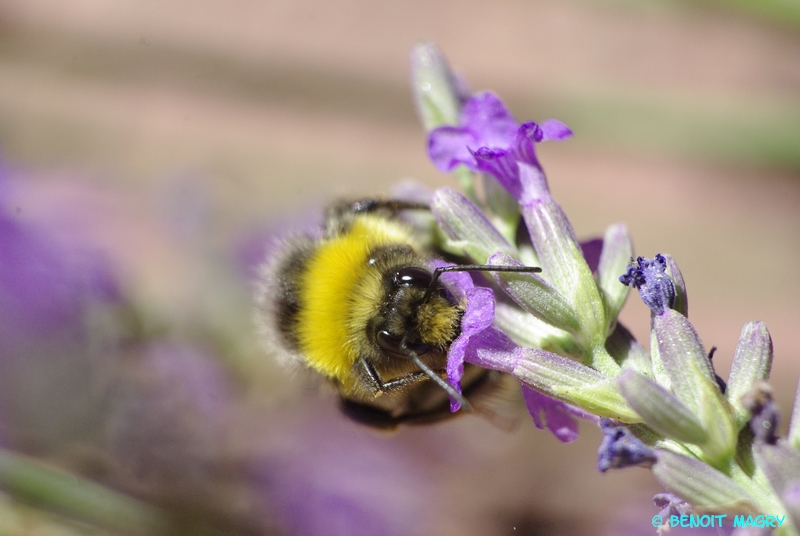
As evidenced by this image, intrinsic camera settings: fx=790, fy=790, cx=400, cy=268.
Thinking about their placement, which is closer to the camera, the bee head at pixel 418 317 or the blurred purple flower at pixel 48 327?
the bee head at pixel 418 317

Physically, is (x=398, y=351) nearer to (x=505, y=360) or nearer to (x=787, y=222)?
(x=505, y=360)

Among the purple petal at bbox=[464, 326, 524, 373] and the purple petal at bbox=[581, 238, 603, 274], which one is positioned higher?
the purple petal at bbox=[581, 238, 603, 274]

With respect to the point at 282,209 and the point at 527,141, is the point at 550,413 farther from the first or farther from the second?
the point at 282,209

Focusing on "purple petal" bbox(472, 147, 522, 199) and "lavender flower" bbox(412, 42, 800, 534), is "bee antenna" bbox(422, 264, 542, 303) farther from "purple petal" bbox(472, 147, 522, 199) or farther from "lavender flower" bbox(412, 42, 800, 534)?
"purple petal" bbox(472, 147, 522, 199)

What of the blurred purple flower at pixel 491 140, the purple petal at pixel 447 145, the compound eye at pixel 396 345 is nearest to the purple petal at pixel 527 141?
the blurred purple flower at pixel 491 140

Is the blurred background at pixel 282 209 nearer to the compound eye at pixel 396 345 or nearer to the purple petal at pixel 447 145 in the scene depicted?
the purple petal at pixel 447 145

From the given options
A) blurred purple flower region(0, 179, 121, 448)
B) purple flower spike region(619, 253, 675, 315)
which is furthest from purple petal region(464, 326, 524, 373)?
blurred purple flower region(0, 179, 121, 448)
